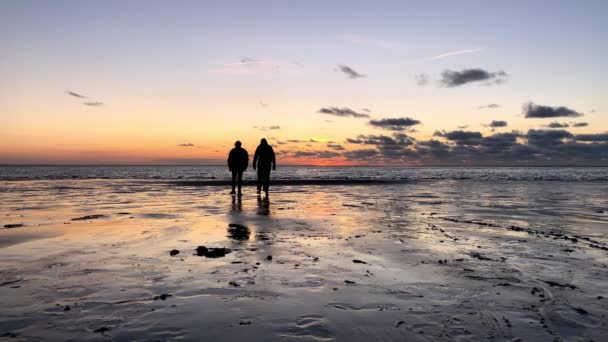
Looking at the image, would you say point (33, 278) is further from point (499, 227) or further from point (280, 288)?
point (499, 227)

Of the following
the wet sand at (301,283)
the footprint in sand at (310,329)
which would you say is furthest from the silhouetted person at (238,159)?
the footprint in sand at (310,329)

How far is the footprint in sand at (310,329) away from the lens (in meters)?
3.73

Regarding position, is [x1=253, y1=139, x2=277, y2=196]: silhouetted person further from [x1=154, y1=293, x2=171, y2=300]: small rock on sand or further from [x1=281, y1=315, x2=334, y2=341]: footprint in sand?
[x1=281, y1=315, x2=334, y2=341]: footprint in sand

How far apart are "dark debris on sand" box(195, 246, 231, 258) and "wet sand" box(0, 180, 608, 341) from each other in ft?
0.17

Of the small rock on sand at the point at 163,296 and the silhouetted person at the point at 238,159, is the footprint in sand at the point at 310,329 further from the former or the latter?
the silhouetted person at the point at 238,159

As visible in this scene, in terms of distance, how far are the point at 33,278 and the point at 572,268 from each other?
8093mm

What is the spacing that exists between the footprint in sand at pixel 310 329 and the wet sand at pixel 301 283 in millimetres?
19

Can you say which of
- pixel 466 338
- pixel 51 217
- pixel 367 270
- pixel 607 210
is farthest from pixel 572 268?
pixel 51 217

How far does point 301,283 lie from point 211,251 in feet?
8.50

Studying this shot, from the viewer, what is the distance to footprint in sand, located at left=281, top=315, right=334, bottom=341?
3.73 metres

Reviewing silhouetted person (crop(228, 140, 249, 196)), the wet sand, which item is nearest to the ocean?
silhouetted person (crop(228, 140, 249, 196))

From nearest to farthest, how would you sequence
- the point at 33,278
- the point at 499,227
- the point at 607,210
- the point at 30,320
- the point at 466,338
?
1. the point at 466,338
2. the point at 30,320
3. the point at 33,278
4. the point at 499,227
5. the point at 607,210

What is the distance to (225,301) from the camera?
4.66 metres

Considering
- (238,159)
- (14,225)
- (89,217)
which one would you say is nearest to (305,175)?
(238,159)
